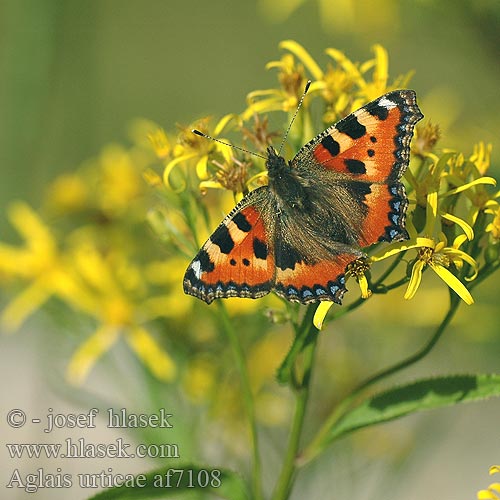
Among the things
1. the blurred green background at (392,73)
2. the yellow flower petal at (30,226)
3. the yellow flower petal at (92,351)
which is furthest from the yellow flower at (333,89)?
the yellow flower petal at (30,226)

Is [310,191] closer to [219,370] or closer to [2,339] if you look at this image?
[219,370]

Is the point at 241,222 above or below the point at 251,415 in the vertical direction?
above

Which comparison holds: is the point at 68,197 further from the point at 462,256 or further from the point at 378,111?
the point at 462,256

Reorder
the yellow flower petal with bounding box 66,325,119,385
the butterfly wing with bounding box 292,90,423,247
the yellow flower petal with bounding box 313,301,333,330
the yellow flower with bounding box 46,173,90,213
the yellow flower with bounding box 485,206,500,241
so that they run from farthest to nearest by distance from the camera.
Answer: the yellow flower with bounding box 46,173,90,213, the yellow flower petal with bounding box 66,325,119,385, the yellow flower with bounding box 485,206,500,241, the butterfly wing with bounding box 292,90,423,247, the yellow flower petal with bounding box 313,301,333,330

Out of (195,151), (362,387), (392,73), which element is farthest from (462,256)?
(392,73)

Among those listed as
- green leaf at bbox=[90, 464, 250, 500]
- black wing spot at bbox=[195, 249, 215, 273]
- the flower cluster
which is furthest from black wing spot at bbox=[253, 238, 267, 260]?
the flower cluster

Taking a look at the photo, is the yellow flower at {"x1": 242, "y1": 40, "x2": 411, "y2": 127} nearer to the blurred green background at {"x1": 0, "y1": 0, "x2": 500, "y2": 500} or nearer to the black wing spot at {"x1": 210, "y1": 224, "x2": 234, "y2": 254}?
the black wing spot at {"x1": 210, "y1": 224, "x2": 234, "y2": 254}

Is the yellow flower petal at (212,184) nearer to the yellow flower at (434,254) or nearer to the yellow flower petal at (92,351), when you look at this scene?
the yellow flower at (434,254)
